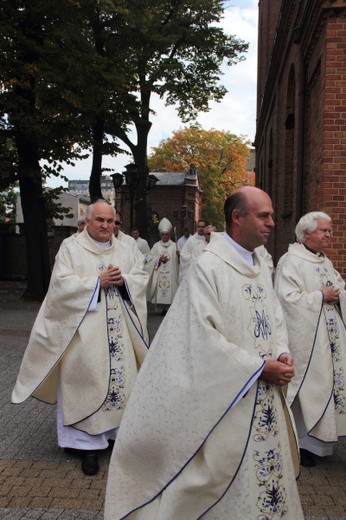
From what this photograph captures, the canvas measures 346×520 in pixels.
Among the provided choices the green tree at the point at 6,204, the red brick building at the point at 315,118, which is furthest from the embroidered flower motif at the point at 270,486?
the green tree at the point at 6,204

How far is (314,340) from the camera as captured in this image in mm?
5109

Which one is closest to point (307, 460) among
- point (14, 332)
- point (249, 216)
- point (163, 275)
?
point (249, 216)

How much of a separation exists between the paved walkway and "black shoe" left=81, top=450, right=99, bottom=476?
0.16 ft

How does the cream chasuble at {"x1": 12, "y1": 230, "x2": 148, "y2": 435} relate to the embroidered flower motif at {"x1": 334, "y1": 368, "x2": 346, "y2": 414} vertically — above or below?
above

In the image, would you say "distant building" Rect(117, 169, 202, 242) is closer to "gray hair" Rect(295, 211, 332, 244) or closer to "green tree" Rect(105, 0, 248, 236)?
"green tree" Rect(105, 0, 248, 236)

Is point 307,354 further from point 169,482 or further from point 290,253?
point 169,482

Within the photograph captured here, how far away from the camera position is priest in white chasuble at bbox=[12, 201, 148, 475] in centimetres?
500

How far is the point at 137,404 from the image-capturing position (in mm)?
3156

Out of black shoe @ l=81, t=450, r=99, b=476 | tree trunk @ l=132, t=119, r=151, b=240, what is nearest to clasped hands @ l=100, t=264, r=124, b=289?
black shoe @ l=81, t=450, r=99, b=476

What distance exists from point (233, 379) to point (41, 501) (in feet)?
6.41

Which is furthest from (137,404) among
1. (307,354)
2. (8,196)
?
(8,196)

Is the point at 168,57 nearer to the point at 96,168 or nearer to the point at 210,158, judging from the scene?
the point at 96,168

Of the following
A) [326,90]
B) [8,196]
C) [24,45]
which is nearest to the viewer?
[326,90]

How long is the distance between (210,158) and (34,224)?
4845 centimetres
